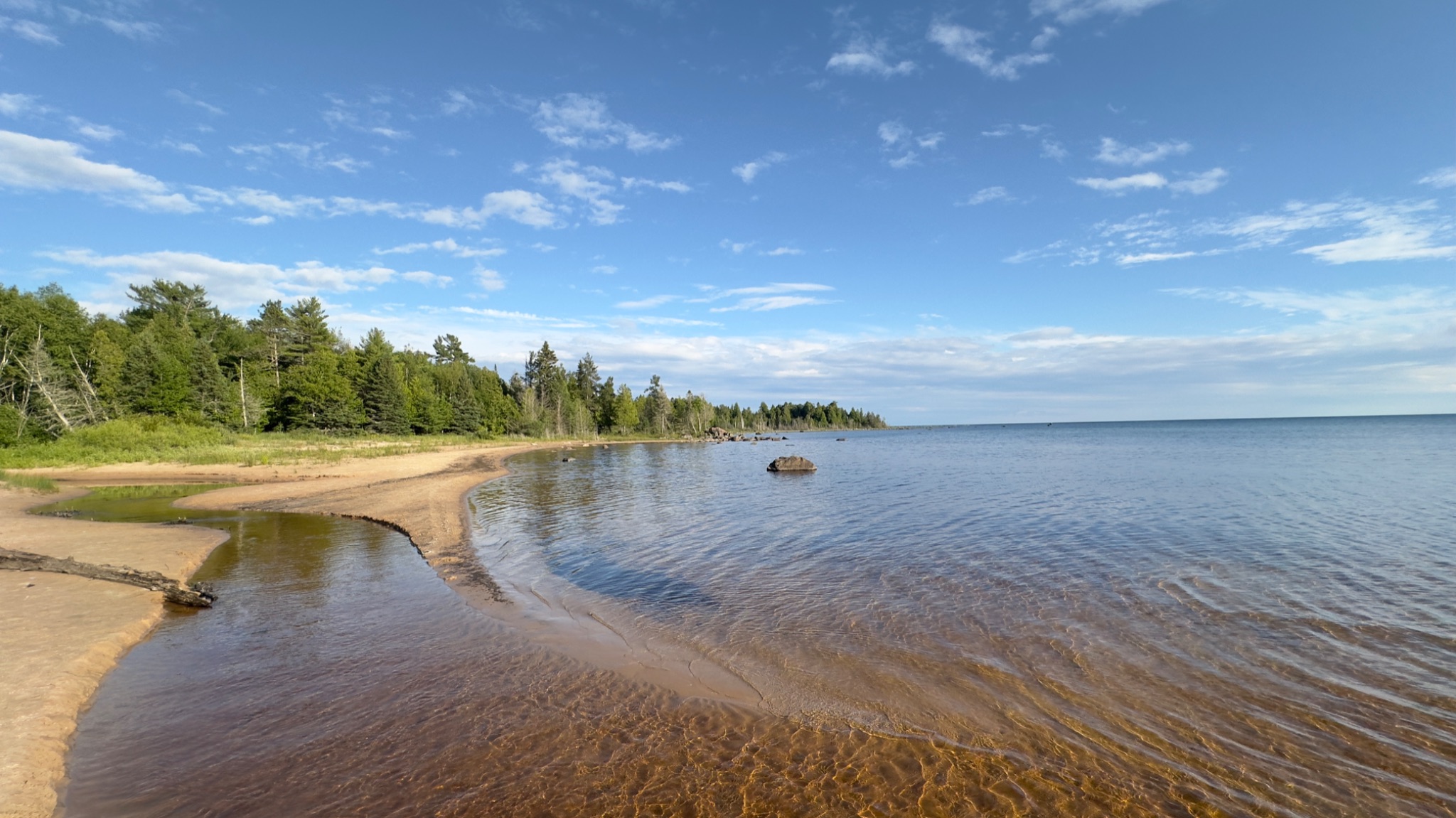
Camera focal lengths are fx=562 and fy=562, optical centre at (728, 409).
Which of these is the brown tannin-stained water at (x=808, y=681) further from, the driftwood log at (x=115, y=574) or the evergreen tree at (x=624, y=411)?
the evergreen tree at (x=624, y=411)

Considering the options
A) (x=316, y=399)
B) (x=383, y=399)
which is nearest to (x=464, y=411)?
(x=383, y=399)

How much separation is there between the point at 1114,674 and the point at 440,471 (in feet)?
142

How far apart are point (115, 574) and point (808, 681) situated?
49.2 ft

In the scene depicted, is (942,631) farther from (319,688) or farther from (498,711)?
(319,688)

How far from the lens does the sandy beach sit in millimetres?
6457

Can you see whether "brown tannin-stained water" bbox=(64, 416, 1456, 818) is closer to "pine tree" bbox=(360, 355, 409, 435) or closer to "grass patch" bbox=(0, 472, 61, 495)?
"grass patch" bbox=(0, 472, 61, 495)

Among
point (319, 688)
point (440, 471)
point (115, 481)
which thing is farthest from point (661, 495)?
point (115, 481)

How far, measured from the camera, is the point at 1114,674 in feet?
28.2

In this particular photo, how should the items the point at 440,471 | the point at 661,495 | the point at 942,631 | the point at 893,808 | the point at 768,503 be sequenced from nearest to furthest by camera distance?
the point at 893,808 → the point at 942,631 → the point at 768,503 → the point at 661,495 → the point at 440,471

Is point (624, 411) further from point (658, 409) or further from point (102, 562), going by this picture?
point (102, 562)

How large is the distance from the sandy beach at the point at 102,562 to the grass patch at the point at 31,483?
670 millimetres

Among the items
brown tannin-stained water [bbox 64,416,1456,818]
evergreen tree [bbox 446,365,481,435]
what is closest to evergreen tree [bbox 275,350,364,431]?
evergreen tree [bbox 446,365,481,435]

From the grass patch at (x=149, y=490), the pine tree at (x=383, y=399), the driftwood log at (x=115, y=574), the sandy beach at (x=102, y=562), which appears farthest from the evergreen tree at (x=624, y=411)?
the driftwood log at (x=115, y=574)

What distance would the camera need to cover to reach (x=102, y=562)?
13711 millimetres
